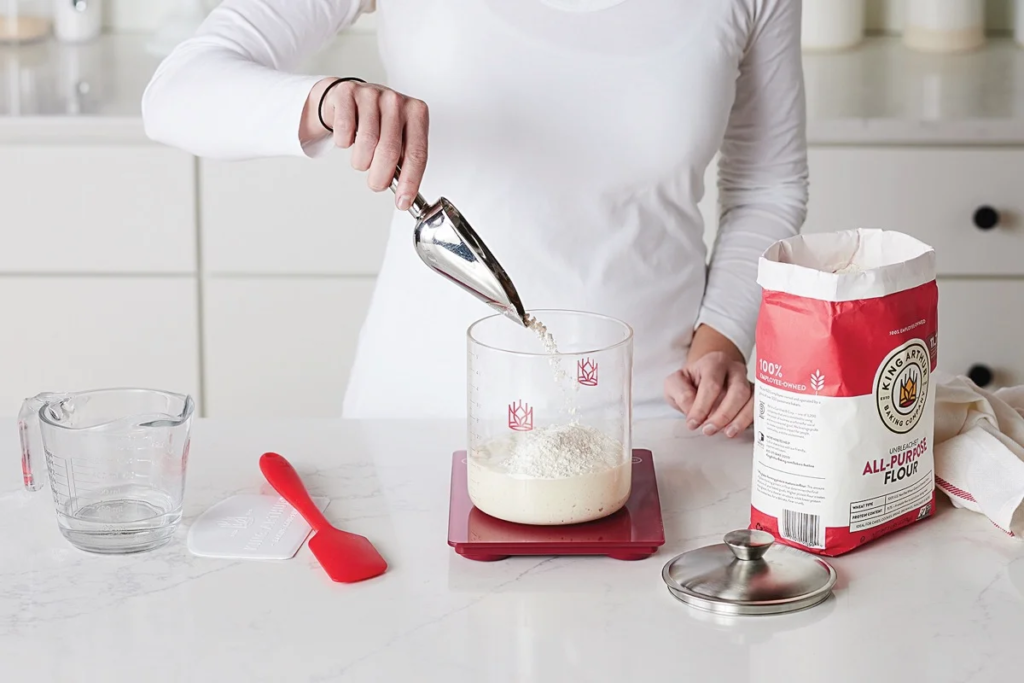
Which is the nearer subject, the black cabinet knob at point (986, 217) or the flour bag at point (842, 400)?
the flour bag at point (842, 400)

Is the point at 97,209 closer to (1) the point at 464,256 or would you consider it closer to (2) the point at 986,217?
(1) the point at 464,256

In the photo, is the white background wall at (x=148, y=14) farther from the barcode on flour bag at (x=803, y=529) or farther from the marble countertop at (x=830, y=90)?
the barcode on flour bag at (x=803, y=529)

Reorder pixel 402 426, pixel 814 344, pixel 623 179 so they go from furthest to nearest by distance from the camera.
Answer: pixel 623 179, pixel 402 426, pixel 814 344

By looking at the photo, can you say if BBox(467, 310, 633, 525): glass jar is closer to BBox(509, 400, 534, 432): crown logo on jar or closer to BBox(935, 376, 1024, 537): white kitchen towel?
BBox(509, 400, 534, 432): crown logo on jar

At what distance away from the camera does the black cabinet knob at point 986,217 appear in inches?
73.0

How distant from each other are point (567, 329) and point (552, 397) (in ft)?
0.29

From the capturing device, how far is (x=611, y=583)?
2.49 feet

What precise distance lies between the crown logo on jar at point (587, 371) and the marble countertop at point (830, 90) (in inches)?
44.3

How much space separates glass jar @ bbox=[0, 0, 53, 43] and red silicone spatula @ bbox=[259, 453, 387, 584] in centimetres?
161

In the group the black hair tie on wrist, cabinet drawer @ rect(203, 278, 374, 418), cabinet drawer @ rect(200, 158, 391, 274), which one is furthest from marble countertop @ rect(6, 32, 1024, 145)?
the black hair tie on wrist

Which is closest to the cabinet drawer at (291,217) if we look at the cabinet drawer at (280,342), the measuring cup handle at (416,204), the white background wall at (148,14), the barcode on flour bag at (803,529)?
the cabinet drawer at (280,342)

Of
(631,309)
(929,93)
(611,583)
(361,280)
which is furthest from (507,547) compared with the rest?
(929,93)

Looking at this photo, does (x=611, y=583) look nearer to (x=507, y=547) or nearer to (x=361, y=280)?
(x=507, y=547)

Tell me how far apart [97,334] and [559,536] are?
4.45 ft
